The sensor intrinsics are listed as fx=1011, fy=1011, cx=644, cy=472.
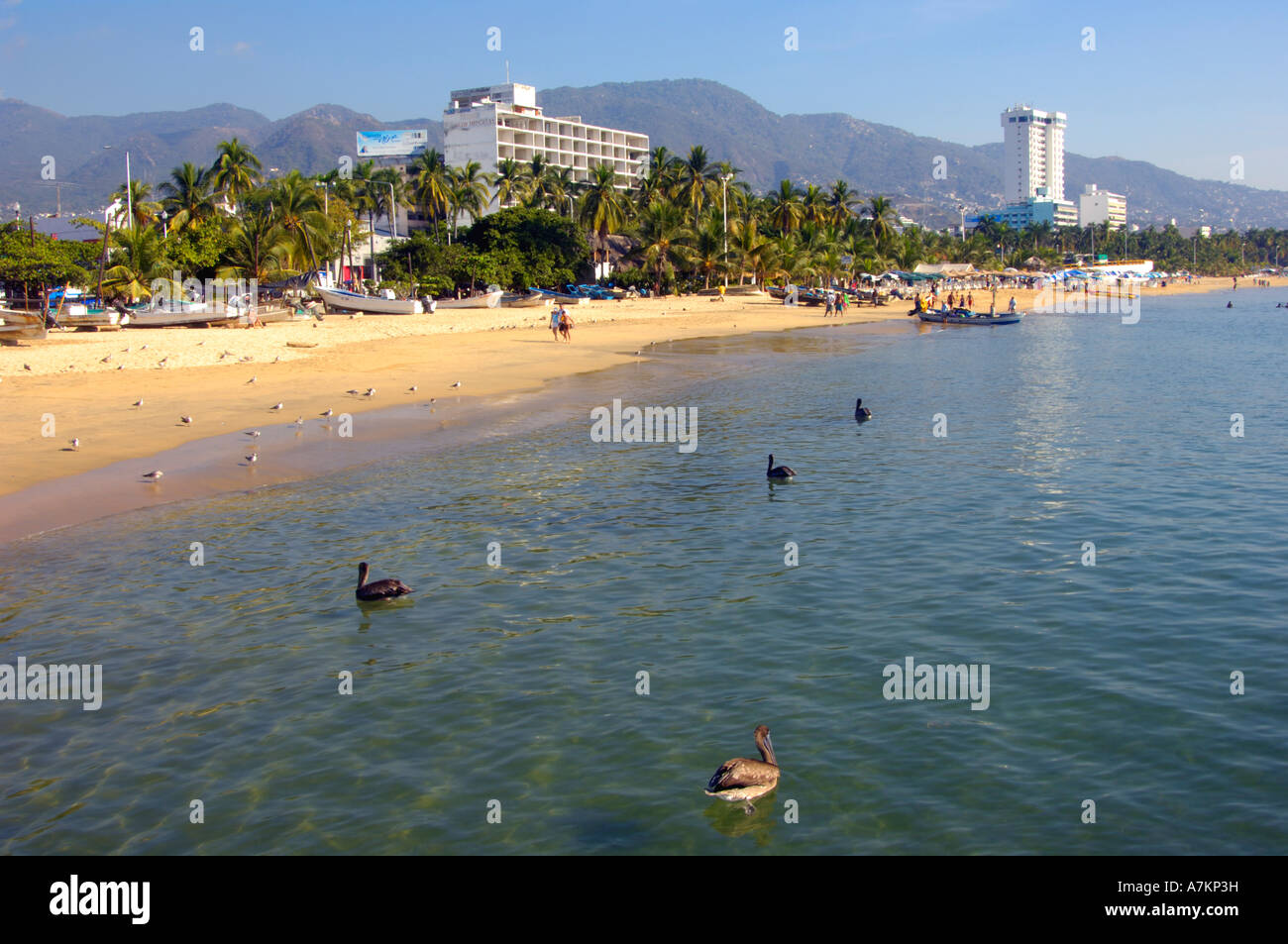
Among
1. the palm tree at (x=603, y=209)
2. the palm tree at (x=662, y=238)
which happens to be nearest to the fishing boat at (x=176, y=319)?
the palm tree at (x=662, y=238)

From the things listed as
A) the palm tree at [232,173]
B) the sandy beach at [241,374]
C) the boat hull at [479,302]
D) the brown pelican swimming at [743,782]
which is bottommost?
the brown pelican swimming at [743,782]

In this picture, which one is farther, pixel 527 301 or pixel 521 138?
pixel 521 138

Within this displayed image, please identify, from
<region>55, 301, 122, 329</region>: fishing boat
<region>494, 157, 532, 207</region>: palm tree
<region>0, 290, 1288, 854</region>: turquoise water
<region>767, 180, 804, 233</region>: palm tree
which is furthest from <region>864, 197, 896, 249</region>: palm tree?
<region>0, 290, 1288, 854</region>: turquoise water

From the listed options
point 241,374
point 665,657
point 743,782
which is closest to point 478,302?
point 241,374

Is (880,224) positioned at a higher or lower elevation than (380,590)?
higher

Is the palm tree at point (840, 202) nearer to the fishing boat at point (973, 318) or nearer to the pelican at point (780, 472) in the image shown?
the fishing boat at point (973, 318)

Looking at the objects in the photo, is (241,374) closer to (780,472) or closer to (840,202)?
(780,472)
